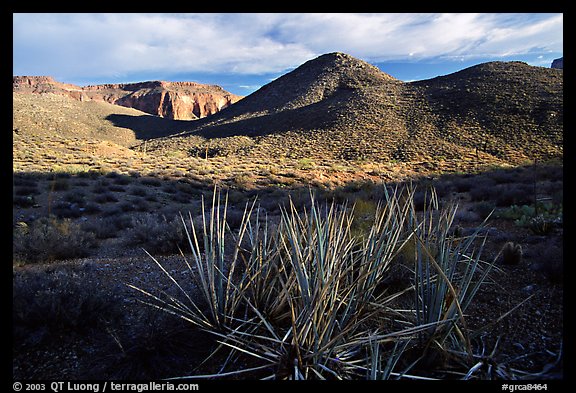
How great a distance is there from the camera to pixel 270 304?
8.82ft

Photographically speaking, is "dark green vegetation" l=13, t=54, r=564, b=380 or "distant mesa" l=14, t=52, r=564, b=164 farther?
"distant mesa" l=14, t=52, r=564, b=164

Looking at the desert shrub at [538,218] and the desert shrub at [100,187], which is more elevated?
the desert shrub at [100,187]

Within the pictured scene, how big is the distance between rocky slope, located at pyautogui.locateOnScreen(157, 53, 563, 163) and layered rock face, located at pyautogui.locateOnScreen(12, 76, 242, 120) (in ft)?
228

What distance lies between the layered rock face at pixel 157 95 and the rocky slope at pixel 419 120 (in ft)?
228

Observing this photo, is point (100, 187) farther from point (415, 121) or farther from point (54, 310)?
point (415, 121)

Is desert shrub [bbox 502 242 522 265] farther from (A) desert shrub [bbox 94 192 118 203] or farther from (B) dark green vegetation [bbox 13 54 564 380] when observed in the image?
(A) desert shrub [bbox 94 192 118 203]

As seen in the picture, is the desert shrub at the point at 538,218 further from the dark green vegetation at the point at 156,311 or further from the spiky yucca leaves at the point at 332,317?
the spiky yucca leaves at the point at 332,317

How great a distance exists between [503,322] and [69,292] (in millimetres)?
3680

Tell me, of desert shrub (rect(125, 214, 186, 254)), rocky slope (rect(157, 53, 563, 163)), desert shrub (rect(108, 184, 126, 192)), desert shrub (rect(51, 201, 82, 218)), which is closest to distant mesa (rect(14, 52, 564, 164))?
rocky slope (rect(157, 53, 563, 163))

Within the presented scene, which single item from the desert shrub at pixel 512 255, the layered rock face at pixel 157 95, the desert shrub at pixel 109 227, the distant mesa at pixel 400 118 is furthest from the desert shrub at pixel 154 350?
the layered rock face at pixel 157 95

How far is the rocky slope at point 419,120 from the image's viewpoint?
26.5m

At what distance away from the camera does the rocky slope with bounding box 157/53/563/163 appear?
26.5m
